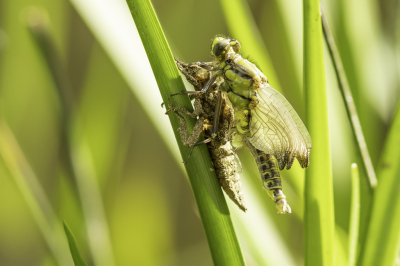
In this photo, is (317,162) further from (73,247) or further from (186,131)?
(73,247)

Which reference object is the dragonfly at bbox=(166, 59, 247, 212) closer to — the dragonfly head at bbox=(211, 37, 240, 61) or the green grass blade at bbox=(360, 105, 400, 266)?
the dragonfly head at bbox=(211, 37, 240, 61)

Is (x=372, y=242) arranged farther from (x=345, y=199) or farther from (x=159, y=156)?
(x=159, y=156)

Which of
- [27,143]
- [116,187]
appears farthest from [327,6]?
[27,143]

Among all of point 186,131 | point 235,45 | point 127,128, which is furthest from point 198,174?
point 127,128

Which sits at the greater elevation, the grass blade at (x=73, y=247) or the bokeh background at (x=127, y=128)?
the bokeh background at (x=127, y=128)

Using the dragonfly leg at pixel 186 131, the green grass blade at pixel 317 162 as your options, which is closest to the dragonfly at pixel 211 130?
the dragonfly leg at pixel 186 131

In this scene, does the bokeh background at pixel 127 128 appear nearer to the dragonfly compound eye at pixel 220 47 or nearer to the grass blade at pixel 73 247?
the dragonfly compound eye at pixel 220 47

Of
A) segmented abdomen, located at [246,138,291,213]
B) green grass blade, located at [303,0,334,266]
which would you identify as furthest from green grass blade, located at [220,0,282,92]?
green grass blade, located at [303,0,334,266]
